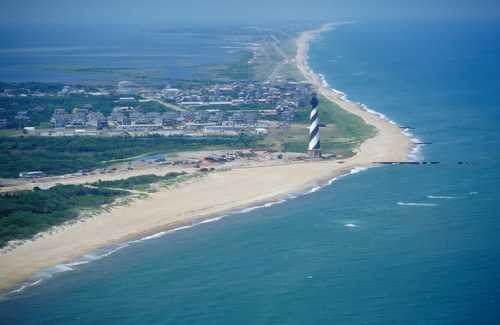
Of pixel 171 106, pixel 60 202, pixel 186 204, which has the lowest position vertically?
pixel 171 106

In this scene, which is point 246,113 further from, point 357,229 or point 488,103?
point 357,229

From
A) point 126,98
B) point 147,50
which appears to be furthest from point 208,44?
point 126,98

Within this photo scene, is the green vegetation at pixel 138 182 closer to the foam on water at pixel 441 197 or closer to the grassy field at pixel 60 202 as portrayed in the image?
the grassy field at pixel 60 202

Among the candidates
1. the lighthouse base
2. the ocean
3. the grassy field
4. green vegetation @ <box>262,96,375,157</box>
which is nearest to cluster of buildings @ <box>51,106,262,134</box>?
green vegetation @ <box>262,96,375,157</box>

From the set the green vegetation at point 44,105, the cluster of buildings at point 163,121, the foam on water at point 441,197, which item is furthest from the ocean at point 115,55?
the foam on water at point 441,197

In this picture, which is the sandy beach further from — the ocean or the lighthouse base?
the ocean

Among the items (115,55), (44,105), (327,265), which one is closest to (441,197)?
(327,265)

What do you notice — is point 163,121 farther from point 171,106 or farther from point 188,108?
point 171,106
